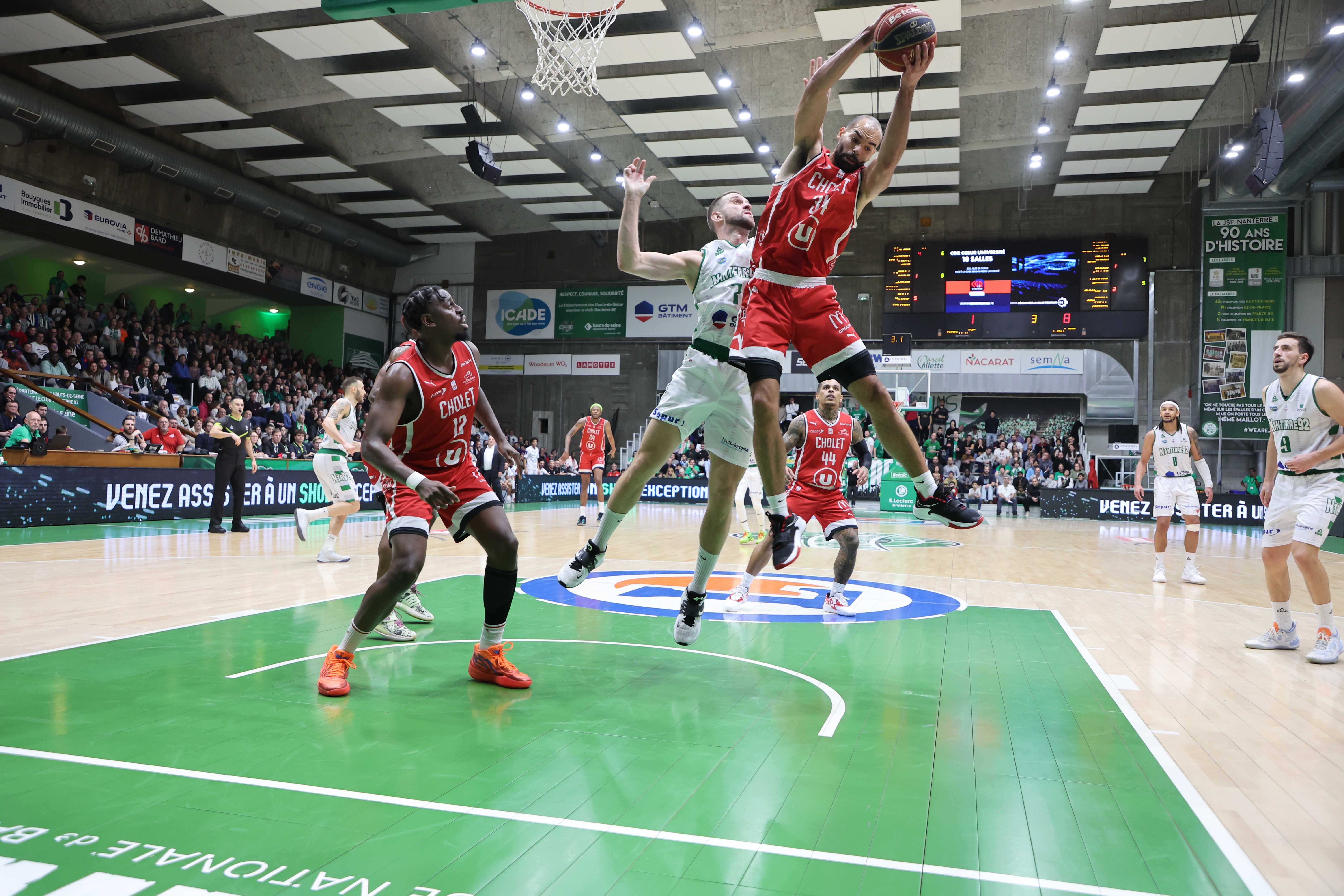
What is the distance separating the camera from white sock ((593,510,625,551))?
4766 millimetres

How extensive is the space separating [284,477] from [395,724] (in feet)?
45.9

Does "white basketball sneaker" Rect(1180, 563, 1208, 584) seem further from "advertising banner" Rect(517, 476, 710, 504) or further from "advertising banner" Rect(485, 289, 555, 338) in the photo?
"advertising banner" Rect(485, 289, 555, 338)

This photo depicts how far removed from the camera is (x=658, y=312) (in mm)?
30703

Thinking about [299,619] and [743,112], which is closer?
[299,619]

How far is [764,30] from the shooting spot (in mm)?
16984

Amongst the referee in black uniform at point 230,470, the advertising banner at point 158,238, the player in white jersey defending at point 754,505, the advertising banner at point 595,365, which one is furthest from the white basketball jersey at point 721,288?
the advertising banner at point 595,365

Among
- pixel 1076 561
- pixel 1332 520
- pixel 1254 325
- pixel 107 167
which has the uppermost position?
pixel 107 167

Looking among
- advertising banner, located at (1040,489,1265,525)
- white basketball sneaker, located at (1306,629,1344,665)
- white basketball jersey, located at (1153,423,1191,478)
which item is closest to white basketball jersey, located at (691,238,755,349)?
white basketball sneaker, located at (1306,629,1344,665)

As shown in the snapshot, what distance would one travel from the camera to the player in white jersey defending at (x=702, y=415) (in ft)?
15.3

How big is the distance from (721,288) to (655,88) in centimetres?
1562

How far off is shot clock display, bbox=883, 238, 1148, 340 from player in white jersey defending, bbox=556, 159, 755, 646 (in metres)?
23.8

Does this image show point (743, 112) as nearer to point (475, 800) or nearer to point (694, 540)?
point (694, 540)

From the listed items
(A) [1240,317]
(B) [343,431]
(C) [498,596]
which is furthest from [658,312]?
(C) [498,596]

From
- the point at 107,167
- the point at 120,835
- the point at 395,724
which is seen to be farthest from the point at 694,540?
the point at 107,167
